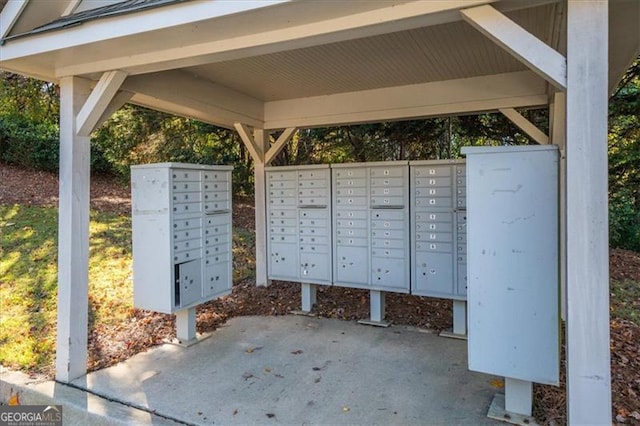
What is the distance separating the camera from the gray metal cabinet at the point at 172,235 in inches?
140

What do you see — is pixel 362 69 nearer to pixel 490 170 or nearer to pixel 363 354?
pixel 490 170

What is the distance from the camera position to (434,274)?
4023mm

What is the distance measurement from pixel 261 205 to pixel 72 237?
2.71 m

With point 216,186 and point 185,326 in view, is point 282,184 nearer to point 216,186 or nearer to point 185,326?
point 216,186

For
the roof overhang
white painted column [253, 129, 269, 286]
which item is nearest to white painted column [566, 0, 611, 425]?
the roof overhang

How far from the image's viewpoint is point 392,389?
2.96m

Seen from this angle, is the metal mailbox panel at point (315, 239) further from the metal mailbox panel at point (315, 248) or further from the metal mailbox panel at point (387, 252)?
the metal mailbox panel at point (387, 252)

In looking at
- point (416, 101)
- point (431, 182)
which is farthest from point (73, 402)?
point (416, 101)

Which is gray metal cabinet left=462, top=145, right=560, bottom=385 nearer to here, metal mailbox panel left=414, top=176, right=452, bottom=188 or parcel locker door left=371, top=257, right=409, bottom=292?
metal mailbox panel left=414, top=176, right=452, bottom=188

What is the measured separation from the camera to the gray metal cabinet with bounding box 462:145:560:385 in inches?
90.4

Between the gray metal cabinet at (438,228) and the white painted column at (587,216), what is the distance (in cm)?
190

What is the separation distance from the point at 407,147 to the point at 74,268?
6889 millimetres

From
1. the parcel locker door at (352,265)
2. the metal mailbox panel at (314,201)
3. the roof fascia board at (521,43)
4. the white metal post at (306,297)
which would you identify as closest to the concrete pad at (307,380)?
the parcel locker door at (352,265)

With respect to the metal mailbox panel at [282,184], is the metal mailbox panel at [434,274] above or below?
below
